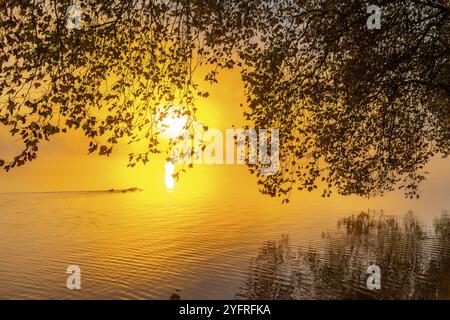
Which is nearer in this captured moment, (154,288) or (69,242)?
(154,288)

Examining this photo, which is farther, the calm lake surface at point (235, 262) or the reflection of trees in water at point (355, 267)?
the calm lake surface at point (235, 262)

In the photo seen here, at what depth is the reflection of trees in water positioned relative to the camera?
2511cm

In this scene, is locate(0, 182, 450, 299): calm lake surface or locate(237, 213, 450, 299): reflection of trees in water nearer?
locate(237, 213, 450, 299): reflection of trees in water

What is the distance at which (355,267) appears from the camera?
31.8 metres

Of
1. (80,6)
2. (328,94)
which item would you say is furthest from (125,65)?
(328,94)

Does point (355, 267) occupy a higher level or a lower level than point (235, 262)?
higher

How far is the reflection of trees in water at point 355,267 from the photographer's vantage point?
82.4ft

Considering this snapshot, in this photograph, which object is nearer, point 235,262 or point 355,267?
point 355,267

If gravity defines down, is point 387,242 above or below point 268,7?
below

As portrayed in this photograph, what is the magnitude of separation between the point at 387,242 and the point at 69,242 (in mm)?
32360

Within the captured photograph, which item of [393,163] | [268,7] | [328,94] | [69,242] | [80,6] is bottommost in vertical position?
[69,242]
